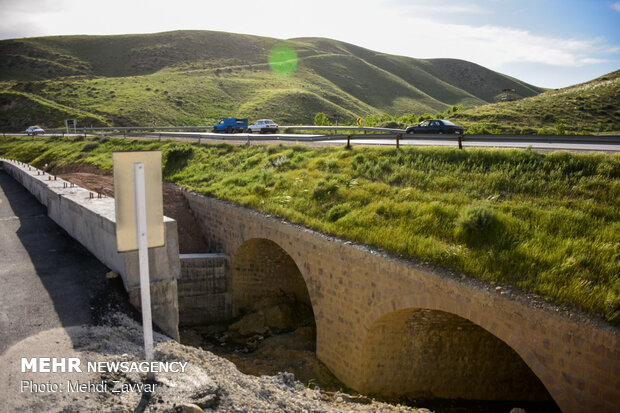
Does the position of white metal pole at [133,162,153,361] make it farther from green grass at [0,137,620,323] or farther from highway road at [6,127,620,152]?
highway road at [6,127,620,152]

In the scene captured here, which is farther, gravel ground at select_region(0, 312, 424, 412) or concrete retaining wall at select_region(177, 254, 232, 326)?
concrete retaining wall at select_region(177, 254, 232, 326)

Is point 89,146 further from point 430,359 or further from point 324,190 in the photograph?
point 430,359

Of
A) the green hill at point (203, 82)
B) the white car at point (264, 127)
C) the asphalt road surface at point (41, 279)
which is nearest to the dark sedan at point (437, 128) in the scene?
the white car at point (264, 127)

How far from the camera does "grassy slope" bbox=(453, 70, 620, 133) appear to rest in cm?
3297

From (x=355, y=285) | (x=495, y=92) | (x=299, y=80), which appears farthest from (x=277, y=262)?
(x=495, y=92)

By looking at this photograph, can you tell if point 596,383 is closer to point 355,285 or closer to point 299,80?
point 355,285

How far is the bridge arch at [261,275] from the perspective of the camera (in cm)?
1484

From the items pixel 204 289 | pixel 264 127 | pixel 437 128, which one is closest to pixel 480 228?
pixel 204 289

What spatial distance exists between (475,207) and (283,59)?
103774 mm

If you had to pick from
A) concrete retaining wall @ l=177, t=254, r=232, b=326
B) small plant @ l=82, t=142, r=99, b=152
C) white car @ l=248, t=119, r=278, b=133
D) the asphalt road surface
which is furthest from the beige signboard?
white car @ l=248, t=119, r=278, b=133

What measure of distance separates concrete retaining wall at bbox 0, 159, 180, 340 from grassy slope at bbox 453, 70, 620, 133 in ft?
90.0

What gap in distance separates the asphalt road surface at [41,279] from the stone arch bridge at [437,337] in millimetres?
5210

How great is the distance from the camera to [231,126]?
37938 millimetres

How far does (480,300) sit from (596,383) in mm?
1940
